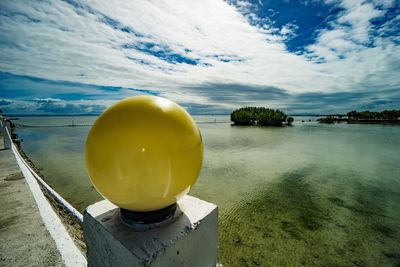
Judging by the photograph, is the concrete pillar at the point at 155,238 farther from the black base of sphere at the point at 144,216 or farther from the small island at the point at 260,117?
the small island at the point at 260,117

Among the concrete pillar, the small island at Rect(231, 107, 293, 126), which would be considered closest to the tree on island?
the small island at Rect(231, 107, 293, 126)

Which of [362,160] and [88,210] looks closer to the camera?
[88,210]

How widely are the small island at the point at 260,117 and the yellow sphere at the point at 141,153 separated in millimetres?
63709

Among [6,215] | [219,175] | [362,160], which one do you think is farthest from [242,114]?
[6,215]

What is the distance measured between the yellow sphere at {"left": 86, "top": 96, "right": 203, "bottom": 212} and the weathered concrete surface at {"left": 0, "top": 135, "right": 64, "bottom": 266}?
2289mm

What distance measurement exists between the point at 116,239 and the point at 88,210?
43cm

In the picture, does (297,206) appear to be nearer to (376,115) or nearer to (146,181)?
(146,181)

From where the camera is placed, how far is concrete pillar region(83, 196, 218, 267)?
1034mm

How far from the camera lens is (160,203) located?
124 cm

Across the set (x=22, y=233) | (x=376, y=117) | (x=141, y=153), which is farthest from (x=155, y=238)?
(x=376, y=117)

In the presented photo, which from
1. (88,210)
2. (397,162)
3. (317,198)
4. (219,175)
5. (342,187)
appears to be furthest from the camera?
(397,162)

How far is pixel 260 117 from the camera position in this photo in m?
63.6

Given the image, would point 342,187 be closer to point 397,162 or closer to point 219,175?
point 219,175

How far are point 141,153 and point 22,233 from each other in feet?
11.7
